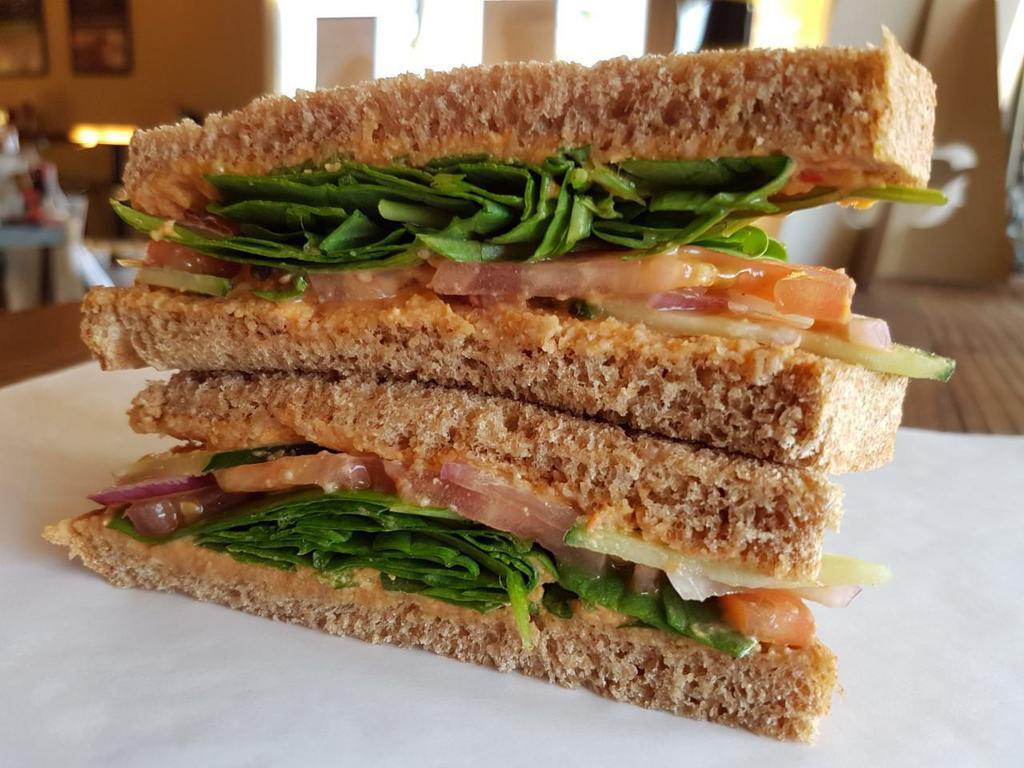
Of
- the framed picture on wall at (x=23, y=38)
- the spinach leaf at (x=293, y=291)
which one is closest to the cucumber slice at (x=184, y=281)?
the spinach leaf at (x=293, y=291)

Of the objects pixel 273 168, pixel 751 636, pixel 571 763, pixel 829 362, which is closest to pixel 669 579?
pixel 751 636

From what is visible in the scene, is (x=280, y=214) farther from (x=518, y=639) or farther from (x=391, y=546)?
(x=518, y=639)

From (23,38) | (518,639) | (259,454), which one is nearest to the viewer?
(518,639)

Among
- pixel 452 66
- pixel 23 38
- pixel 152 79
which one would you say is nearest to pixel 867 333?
pixel 452 66

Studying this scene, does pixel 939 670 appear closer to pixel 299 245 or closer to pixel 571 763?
pixel 571 763

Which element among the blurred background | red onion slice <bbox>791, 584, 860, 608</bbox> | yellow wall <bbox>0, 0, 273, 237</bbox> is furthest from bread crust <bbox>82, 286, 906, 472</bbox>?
yellow wall <bbox>0, 0, 273, 237</bbox>

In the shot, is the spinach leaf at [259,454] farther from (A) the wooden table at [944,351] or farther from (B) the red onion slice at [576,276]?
(A) the wooden table at [944,351]
